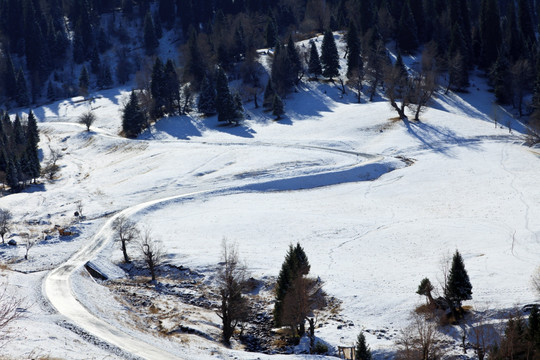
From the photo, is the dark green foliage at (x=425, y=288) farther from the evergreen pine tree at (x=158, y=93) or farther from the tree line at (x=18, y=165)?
the evergreen pine tree at (x=158, y=93)

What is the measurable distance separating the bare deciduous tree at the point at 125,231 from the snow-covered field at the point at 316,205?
4.05 ft

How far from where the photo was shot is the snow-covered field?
31000 millimetres

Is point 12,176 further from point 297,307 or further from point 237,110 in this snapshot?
point 297,307

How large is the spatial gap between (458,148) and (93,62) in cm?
11343

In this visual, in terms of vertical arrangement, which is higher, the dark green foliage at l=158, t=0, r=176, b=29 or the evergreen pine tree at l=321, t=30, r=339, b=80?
the dark green foliage at l=158, t=0, r=176, b=29

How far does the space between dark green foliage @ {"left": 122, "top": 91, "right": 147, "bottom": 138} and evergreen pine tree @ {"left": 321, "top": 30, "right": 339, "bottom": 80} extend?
1553 inches

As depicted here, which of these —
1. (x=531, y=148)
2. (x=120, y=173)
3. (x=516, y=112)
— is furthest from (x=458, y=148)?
(x=120, y=173)

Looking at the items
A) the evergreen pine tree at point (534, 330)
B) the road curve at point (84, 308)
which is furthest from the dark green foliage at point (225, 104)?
the evergreen pine tree at point (534, 330)

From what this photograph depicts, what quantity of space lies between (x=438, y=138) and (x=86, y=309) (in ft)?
183

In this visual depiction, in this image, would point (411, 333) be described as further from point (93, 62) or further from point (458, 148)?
point (93, 62)

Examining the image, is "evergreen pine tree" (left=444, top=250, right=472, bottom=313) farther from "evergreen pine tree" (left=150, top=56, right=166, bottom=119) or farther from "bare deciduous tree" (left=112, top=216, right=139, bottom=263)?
"evergreen pine tree" (left=150, top=56, right=166, bottom=119)

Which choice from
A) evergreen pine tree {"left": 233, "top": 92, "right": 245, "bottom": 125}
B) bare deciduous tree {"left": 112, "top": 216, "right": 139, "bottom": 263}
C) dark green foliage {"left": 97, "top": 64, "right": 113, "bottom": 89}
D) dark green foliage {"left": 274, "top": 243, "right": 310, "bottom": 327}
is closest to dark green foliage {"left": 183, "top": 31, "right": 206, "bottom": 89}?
evergreen pine tree {"left": 233, "top": 92, "right": 245, "bottom": 125}

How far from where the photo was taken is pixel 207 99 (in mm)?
94688

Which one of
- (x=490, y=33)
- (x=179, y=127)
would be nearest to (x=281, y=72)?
(x=179, y=127)
